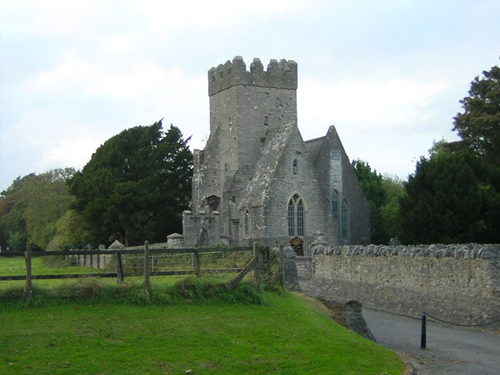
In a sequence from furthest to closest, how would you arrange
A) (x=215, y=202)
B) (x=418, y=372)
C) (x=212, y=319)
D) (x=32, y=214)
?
1. (x=32, y=214)
2. (x=215, y=202)
3. (x=212, y=319)
4. (x=418, y=372)

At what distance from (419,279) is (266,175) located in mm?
22285

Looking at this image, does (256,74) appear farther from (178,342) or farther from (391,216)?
(178,342)

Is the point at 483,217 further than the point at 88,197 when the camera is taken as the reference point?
No

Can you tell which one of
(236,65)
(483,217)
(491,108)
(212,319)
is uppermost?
(236,65)

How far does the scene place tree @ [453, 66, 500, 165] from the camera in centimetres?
4278

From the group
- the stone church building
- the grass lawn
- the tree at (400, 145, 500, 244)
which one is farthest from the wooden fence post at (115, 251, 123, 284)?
the stone church building

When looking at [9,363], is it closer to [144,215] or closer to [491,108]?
[491,108]

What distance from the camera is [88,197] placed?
5566cm

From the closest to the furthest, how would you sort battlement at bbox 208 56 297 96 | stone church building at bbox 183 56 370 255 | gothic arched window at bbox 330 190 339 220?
stone church building at bbox 183 56 370 255 < gothic arched window at bbox 330 190 339 220 < battlement at bbox 208 56 297 96

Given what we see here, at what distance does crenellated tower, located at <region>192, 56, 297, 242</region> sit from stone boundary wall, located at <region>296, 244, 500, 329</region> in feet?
66.0

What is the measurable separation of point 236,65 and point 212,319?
38853mm

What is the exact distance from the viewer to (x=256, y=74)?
53531mm

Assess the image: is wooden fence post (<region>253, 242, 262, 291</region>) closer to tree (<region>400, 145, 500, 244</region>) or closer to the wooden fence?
the wooden fence

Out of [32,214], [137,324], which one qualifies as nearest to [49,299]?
[137,324]
